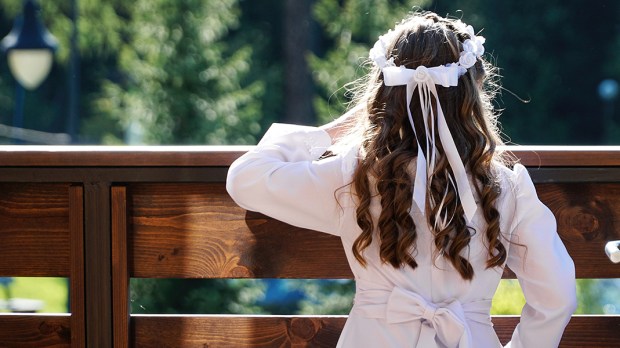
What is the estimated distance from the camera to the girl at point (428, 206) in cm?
184

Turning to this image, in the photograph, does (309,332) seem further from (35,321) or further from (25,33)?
(25,33)

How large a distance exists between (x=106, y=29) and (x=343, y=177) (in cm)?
1575

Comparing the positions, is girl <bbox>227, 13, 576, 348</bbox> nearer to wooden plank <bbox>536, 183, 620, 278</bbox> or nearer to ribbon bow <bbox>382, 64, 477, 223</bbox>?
ribbon bow <bbox>382, 64, 477, 223</bbox>

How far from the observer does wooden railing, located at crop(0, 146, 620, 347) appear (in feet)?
6.94

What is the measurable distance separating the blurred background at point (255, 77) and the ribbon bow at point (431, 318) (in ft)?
7.79

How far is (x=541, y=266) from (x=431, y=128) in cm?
34

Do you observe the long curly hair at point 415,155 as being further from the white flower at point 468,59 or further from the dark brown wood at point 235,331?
the dark brown wood at point 235,331

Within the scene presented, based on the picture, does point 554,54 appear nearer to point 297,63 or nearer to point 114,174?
point 297,63

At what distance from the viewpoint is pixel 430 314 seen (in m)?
1.84

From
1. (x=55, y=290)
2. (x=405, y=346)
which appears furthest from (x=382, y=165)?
(x=55, y=290)

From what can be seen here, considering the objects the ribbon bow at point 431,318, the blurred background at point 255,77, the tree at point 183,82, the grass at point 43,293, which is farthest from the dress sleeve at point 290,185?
the tree at point 183,82

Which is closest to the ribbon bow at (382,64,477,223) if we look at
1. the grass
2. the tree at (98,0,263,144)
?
the grass

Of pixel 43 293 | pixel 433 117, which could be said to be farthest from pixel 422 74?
pixel 43 293

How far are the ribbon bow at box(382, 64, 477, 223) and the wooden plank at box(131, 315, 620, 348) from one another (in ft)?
1.47
